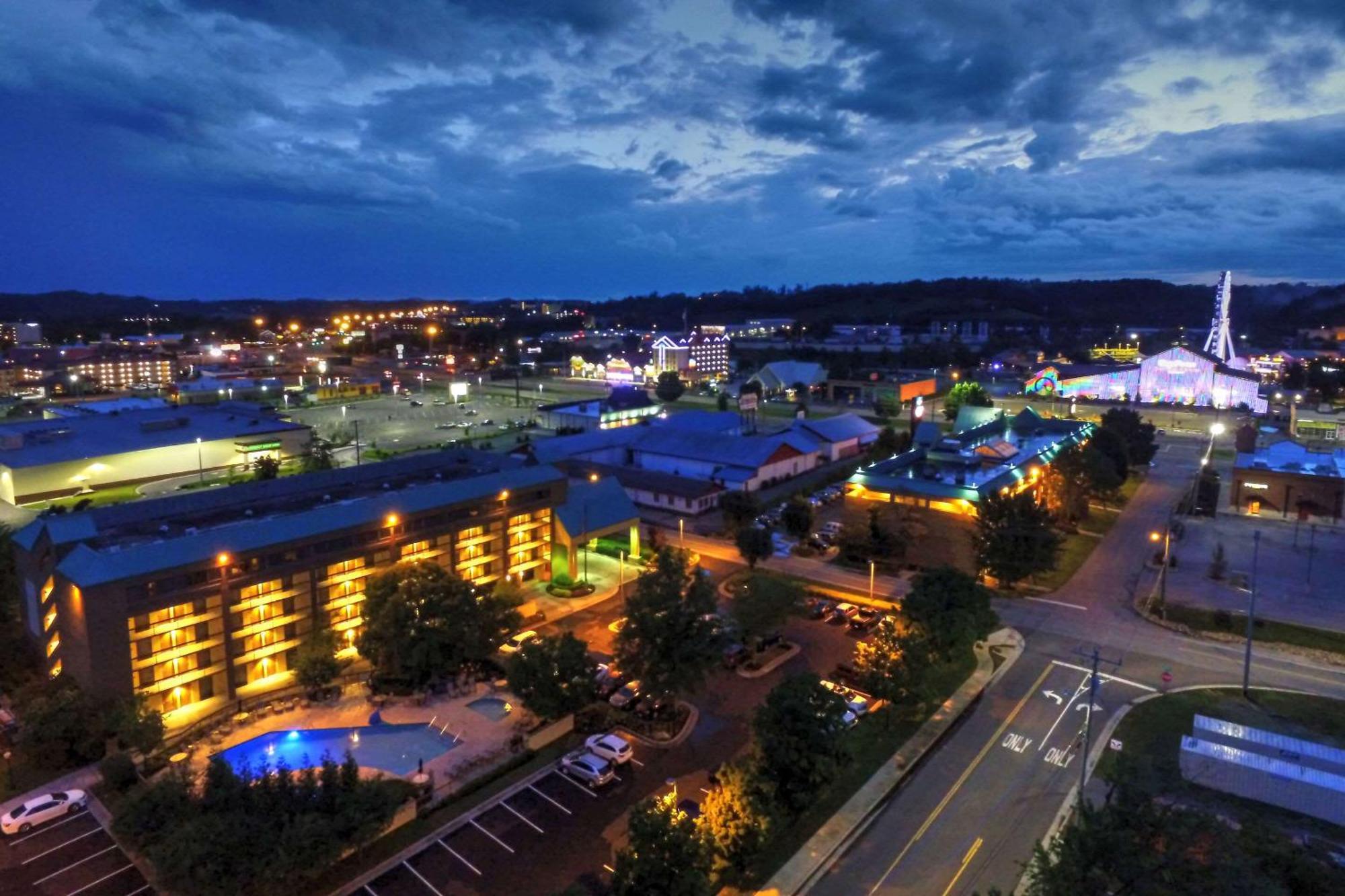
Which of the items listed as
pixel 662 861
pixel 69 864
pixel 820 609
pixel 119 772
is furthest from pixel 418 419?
pixel 662 861

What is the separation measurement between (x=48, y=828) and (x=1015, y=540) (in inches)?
1132

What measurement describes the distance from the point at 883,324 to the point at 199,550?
178954 millimetres

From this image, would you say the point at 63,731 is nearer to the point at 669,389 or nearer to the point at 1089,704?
the point at 1089,704

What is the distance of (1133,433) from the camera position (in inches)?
1978

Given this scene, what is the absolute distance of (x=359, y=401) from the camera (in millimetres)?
82375

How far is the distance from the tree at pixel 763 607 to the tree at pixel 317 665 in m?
11.4

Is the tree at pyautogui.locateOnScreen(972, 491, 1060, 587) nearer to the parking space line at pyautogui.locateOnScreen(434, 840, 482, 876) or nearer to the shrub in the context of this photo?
the parking space line at pyautogui.locateOnScreen(434, 840, 482, 876)

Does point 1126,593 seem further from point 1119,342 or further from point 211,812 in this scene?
point 1119,342

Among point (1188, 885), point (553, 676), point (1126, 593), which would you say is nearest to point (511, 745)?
point (553, 676)

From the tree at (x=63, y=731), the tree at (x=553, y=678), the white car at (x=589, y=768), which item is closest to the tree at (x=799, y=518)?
the tree at (x=553, y=678)

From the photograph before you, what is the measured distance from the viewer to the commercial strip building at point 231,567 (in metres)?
18.9

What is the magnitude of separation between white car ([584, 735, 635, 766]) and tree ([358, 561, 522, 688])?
14.0 ft

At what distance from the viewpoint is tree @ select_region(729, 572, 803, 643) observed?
22.0 meters

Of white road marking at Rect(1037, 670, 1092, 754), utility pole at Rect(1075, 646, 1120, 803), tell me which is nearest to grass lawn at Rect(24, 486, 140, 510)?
white road marking at Rect(1037, 670, 1092, 754)
